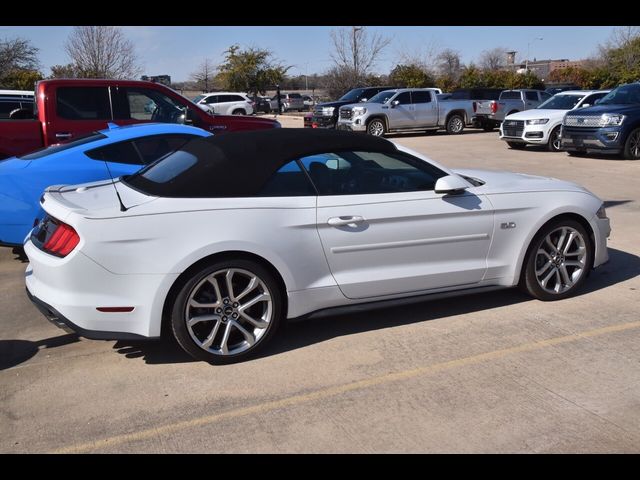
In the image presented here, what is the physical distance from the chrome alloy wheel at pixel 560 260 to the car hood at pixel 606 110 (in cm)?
1066

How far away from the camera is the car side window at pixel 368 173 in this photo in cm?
465

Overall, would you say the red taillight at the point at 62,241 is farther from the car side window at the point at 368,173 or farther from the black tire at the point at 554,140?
the black tire at the point at 554,140

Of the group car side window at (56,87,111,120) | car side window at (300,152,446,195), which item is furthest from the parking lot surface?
car side window at (56,87,111,120)

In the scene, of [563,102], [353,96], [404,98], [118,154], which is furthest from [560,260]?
[353,96]

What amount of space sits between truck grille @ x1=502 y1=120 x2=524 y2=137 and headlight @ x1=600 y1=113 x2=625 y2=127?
315 centimetres

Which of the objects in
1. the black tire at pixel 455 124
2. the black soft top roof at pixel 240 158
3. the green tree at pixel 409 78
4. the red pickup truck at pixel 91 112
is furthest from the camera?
the green tree at pixel 409 78

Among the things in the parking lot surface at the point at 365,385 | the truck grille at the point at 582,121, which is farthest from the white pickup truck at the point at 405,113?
the parking lot surface at the point at 365,385

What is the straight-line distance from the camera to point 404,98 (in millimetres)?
23234

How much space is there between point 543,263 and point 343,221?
1.91 metres

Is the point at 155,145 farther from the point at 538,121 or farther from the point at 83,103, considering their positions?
the point at 538,121

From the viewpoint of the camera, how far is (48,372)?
423 centimetres

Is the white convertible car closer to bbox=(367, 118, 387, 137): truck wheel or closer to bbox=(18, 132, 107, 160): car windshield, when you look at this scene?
bbox=(18, 132, 107, 160): car windshield

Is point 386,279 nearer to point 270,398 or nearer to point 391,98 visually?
point 270,398
